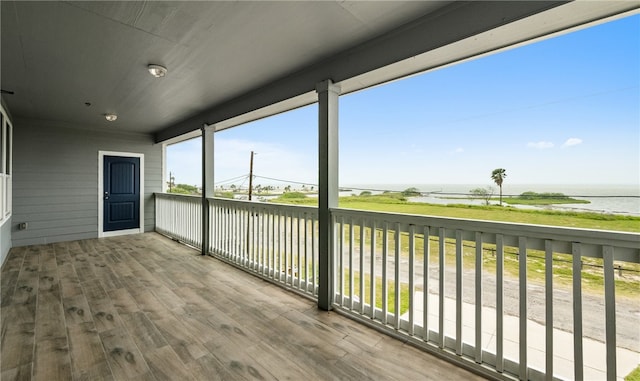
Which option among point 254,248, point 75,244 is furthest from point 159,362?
point 75,244

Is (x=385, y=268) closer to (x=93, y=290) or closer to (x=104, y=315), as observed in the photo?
(x=104, y=315)

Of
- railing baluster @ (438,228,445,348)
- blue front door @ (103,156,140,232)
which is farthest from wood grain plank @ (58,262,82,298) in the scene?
railing baluster @ (438,228,445,348)

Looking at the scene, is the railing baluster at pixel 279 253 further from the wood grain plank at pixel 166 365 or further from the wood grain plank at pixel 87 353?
the wood grain plank at pixel 87 353

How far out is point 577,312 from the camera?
5.20ft

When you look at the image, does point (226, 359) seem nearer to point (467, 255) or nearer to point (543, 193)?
point (467, 255)

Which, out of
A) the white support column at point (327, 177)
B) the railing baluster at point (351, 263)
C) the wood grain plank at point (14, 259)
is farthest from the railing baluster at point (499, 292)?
the wood grain plank at point (14, 259)

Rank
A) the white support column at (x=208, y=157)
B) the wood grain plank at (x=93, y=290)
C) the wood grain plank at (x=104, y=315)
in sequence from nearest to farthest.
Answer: the wood grain plank at (x=104, y=315) → the wood grain plank at (x=93, y=290) → the white support column at (x=208, y=157)

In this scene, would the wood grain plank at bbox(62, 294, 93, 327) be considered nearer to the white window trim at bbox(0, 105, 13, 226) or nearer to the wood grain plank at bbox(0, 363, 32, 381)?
the wood grain plank at bbox(0, 363, 32, 381)

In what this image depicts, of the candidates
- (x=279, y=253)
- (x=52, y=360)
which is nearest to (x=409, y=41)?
(x=279, y=253)

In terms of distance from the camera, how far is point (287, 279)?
3311 mm

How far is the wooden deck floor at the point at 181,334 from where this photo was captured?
6.02ft

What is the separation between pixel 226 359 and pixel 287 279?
1.39 meters

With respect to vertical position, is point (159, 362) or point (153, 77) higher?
point (153, 77)

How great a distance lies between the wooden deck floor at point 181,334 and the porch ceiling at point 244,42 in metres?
2.21
